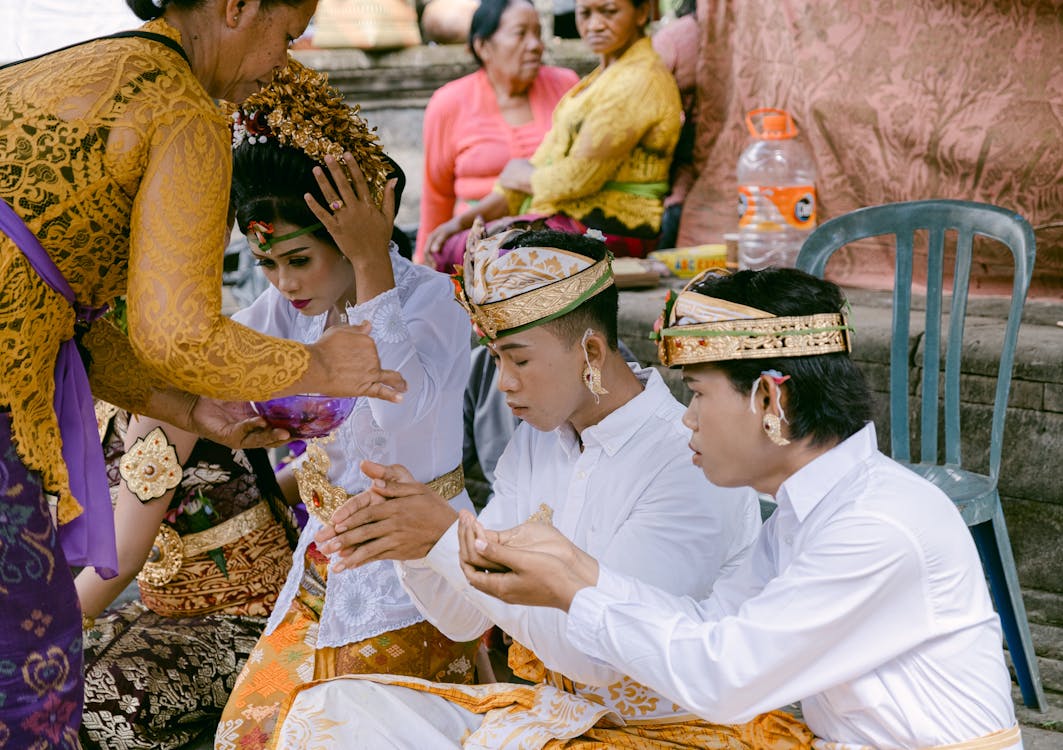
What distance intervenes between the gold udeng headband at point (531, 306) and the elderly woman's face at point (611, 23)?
3224mm

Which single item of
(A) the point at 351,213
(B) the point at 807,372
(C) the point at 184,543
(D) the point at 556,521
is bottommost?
(C) the point at 184,543

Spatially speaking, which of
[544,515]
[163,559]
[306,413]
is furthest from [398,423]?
[163,559]

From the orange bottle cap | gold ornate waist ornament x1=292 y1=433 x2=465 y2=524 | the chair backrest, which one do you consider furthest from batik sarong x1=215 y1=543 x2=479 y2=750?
the orange bottle cap

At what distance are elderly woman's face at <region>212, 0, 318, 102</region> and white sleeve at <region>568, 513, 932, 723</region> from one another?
1.07 meters

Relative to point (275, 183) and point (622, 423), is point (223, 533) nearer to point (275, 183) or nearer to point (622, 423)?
point (275, 183)

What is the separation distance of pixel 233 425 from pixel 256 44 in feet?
2.63

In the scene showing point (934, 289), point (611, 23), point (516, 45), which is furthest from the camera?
point (516, 45)

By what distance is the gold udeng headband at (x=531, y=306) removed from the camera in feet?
7.81

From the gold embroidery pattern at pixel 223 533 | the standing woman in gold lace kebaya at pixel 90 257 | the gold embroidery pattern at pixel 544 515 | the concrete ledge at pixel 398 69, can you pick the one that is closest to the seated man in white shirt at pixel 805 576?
the gold embroidery pattern at pixel 544 515

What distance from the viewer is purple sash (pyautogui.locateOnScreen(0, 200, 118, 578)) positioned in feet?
6.94

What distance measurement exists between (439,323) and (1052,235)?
8.81 feet

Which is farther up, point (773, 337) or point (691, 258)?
point (773, 337)

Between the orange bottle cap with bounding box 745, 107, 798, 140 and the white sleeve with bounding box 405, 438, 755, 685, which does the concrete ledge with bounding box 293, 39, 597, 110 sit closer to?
the orange bottle cap with bounding box 745, 107, 798, 140

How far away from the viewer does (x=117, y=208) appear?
1966 mm
